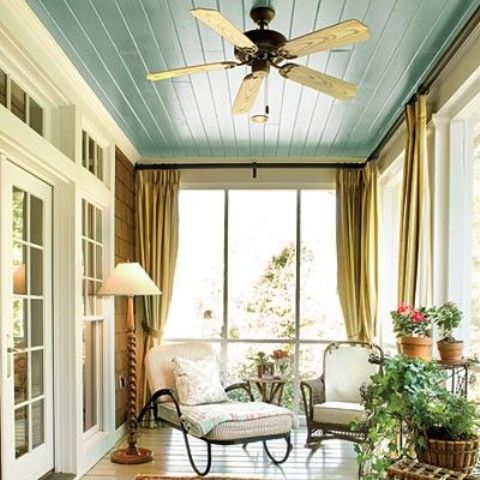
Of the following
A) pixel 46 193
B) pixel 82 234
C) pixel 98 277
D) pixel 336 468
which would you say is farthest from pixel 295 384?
pixel 46 193

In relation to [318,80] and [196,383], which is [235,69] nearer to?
[318,80]

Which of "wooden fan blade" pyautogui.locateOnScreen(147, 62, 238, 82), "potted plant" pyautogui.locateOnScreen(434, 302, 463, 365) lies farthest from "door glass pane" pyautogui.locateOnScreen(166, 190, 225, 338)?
"wooden fan blade" pyautogui.locateOnScreen(147, 62, 238, 82)

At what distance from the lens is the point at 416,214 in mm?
4020

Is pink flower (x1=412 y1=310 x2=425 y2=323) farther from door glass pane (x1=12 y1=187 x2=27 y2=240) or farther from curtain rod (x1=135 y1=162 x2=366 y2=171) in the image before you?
curtain rod (x1=135 y1=162 x2=366 y2=171)

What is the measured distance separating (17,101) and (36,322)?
1.39 meters

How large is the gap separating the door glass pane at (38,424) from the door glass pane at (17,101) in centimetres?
179

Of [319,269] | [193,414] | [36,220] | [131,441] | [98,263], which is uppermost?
[36,220]

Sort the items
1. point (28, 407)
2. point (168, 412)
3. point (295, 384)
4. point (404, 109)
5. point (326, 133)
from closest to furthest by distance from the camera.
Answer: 1. point (28, 407)
2. point (404, 109)
3. point (168, 412)
4. point (326, 133)
5. point (295, 384)

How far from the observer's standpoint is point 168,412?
491 cm

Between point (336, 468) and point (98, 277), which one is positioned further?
point (98, 277)

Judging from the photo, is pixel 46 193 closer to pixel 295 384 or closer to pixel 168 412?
pixel 168 412

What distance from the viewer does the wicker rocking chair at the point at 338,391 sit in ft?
16.0

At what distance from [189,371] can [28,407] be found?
1756mm

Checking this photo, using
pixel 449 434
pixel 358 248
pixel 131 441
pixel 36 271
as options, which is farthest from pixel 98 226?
pixel 449 434
